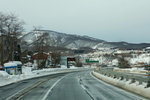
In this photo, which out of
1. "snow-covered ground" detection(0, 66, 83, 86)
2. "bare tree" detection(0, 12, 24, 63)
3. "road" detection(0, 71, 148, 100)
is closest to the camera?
"road" detection(0, 71, 148, 100)

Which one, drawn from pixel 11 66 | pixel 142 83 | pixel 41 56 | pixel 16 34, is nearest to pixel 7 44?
pixel 16 34

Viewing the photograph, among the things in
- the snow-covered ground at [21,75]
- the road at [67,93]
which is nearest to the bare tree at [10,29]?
the snow-covered ground at [21,75]

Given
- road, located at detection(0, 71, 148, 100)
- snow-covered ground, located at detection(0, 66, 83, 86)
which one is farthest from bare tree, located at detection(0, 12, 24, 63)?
road, located at detection(0, 71, 148, 100)

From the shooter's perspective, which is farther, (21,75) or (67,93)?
(21,75)

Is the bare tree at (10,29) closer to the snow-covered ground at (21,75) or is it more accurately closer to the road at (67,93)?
the snow-covered ground at (21,75)

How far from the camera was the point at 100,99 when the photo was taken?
1500 centimetres

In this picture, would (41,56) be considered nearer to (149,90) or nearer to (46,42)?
(46,42)

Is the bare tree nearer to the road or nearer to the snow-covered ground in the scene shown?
the snow-covered ground

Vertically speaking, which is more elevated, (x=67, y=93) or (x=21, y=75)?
(x=21, y=75)

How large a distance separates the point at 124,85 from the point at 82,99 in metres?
7.66

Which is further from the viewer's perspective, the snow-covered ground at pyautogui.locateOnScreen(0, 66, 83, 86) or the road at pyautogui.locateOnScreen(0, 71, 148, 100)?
the snow-covered ground at pyautogui.locateOnScreen(0, 66, 83, 86)

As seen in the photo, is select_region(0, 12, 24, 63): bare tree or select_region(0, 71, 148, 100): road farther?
select_region(0, 12, 24, 63): bare tree

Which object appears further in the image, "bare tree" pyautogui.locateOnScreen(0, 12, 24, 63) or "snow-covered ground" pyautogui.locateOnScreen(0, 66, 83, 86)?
"bare tree" pyautogui.locateOnScreen(0, 12, 24, 63)

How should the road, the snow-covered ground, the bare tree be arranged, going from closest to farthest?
the road < the snow-covered ground < the bare tree
